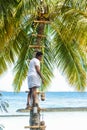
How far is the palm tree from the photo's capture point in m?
8.87

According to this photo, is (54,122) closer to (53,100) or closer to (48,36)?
(53,100)

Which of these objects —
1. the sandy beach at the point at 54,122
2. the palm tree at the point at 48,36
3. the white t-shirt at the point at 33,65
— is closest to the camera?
the white t-shirt at the point at 33,65

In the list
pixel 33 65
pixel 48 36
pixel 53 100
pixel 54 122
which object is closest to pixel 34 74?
pixel 33 65

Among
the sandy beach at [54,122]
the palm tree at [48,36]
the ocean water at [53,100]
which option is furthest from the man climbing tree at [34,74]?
the ocean water at [53,100]

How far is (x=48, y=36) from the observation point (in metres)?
11.2

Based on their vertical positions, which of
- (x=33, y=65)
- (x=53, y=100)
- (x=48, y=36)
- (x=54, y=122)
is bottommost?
(x=53, y=100)

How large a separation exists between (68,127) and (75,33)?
16.5 meters

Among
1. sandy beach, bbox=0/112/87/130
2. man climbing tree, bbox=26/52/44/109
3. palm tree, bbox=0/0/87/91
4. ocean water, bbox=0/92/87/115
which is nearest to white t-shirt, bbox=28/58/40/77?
man climbing tree, bbox=26/52/44/109

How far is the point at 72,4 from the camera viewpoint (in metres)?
9.17

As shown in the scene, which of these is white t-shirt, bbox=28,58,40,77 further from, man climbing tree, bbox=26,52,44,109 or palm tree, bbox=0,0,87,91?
palm tree, bbox=0,0,87,91

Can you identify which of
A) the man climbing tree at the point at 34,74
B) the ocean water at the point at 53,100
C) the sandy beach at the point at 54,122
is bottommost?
the ocean water at the point at 53,100

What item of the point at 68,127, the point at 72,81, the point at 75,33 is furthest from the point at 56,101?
the point at 75,33

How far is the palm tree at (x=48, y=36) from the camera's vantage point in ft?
29.1

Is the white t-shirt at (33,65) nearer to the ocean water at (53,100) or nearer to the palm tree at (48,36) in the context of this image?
the palm tree at (48,36)
